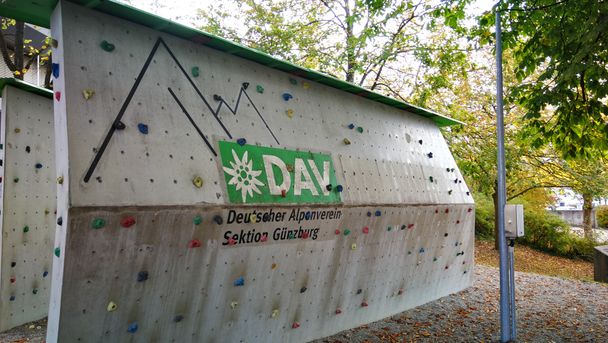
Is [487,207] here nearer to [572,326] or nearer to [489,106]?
[489,106]

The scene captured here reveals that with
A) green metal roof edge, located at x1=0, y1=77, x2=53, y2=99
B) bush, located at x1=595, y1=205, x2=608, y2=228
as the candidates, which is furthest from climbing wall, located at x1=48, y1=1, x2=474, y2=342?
bush, located at x1=595, y1=205, x2=608, y2=228

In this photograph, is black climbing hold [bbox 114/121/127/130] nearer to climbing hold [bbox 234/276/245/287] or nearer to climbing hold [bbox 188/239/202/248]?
climbing hold [bbox 188/239/202/248]

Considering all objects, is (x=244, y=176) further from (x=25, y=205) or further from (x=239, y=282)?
(x=25, y=205)

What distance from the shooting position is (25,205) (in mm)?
6391

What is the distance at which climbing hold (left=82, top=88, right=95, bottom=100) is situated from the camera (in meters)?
3.57

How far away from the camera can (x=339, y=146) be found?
6.01 meters

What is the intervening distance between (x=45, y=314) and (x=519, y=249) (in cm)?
1776

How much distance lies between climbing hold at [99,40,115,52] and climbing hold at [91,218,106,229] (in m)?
1.53

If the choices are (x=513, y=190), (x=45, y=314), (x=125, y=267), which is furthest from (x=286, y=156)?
(x=513, y=190)

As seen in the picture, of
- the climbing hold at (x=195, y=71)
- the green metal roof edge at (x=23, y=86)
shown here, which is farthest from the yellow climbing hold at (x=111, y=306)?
the green metal roof edge at (x=23, y=86)

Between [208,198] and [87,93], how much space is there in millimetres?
1385

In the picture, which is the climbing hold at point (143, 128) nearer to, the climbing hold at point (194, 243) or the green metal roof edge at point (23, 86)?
the climbing hold at point (194, 243)

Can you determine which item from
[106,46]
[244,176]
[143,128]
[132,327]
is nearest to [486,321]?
[244,176]

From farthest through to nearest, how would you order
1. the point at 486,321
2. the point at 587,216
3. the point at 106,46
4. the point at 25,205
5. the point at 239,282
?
the point at 587,216 < the point at 486,321 < the point at 25,205 < the point at 239,282 < the point at 106,46
